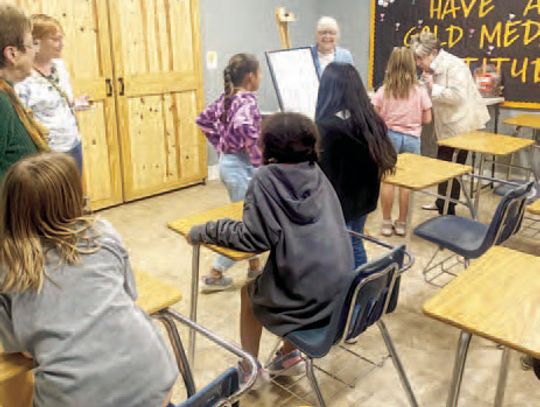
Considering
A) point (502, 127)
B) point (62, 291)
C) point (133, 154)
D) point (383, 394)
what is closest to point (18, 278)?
point (62, 291)

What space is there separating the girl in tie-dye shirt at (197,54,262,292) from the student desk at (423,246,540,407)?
4.05ft

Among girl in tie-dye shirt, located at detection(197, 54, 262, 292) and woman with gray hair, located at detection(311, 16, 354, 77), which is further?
woman with gray hair, located at detection(311, 16, 354, 77)

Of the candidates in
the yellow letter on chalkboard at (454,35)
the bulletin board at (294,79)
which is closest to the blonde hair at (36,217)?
the bulletin board at (294,79)

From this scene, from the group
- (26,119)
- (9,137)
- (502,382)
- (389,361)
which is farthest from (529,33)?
(9,137)

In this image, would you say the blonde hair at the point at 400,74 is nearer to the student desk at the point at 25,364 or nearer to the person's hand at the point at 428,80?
the person's hand at the point at 428,80

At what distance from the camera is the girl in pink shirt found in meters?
3.54

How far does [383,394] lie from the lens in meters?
2.24

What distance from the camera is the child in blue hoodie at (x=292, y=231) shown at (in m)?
1.75

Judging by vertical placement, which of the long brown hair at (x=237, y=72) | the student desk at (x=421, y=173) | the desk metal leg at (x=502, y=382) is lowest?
the desk metal leg at (x=502, y=382)

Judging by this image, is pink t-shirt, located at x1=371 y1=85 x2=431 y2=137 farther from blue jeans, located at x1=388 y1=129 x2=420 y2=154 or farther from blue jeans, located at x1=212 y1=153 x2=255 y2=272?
blue jeans, located at x1=212 y1=153 x2=255 y2=272

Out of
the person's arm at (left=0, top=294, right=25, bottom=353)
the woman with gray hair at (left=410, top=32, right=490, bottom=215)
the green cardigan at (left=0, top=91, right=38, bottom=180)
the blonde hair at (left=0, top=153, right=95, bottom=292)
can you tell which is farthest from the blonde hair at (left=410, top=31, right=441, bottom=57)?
the person's arm at (left=0, top=294, right=25, bottom=353)

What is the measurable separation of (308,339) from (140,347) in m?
0.72

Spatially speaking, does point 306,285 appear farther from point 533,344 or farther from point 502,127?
point 502,127

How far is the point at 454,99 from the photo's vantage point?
4.02 m
